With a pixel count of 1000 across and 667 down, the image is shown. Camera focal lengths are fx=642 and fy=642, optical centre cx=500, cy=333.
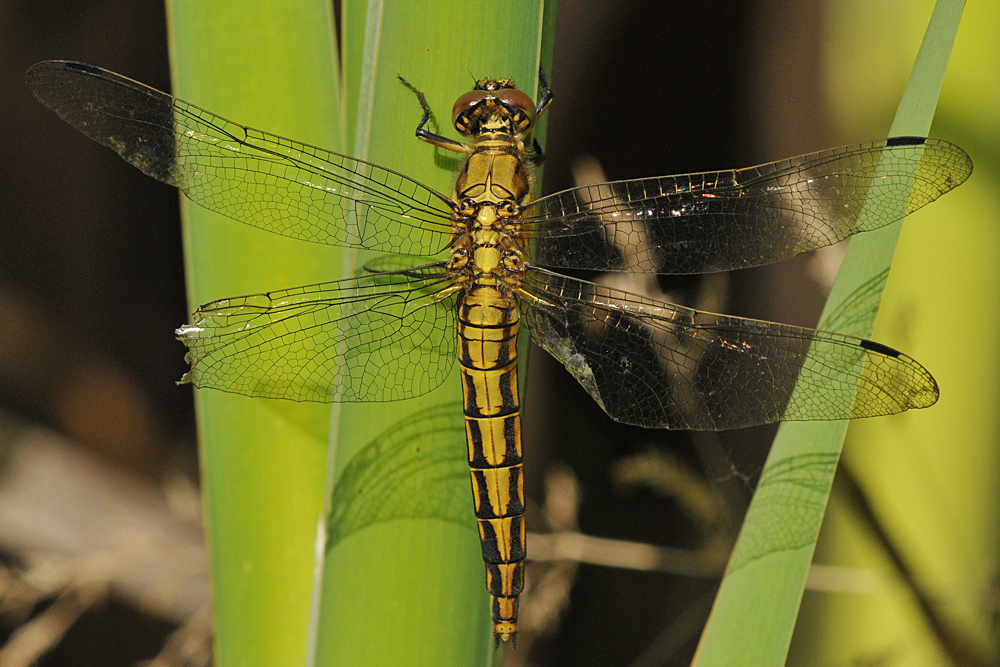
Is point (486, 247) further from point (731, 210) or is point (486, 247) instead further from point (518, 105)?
point (731, 210)

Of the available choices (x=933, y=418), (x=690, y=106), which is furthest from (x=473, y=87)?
(x=690, y=106)

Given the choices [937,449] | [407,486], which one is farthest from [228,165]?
[937,449]

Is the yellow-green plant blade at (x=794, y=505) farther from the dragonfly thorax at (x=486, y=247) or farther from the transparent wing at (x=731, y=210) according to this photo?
the dragonfly thorax at (x=486, y=247)

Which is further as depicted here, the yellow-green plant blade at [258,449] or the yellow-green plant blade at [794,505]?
the yellow-green plant blade at [258,449]

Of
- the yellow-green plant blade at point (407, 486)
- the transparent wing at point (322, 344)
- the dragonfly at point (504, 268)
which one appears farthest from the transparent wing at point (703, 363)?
the yellow-green plant blade at point (407, 486)

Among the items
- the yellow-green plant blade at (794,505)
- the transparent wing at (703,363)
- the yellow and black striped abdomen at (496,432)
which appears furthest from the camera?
the yellow and black striped abdomen at (496,432)

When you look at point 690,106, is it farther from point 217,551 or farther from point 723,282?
point 217,551
